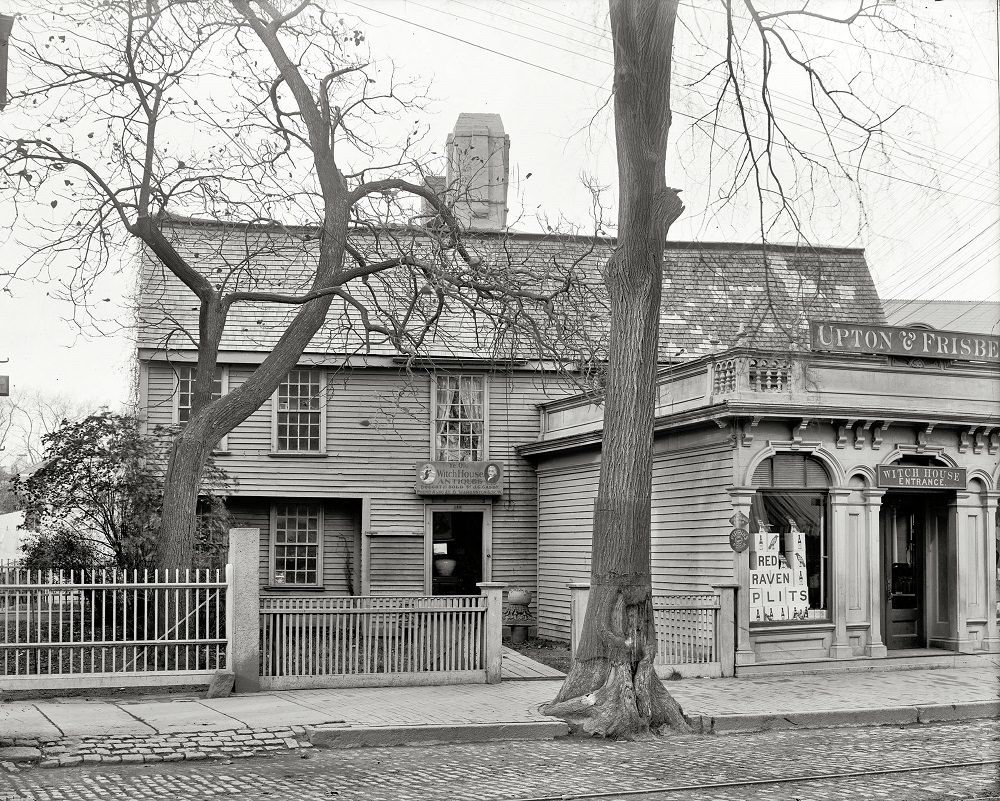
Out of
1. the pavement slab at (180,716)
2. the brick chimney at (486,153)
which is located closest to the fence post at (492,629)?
the pavement slab at (180,716)

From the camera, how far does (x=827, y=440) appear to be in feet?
58.5

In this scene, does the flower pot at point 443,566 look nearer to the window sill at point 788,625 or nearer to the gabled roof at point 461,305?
the gabled roof at point 461,305

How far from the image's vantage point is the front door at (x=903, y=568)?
18891 mm

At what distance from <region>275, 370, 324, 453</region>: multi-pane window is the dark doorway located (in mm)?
3230

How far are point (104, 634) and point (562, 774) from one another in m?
6.20

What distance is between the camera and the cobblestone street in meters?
8.67

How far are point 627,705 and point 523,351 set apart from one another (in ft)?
46.4

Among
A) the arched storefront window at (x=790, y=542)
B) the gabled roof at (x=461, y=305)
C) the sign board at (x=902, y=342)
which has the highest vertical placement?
the gabled roof at (x=461, y=305)

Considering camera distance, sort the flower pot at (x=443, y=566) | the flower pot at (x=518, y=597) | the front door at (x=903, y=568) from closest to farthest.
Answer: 1. the front door at (x=903, y=568)
2. the flower pot at (x=518, y=597)
3. the flower pot at (x=443, y=566)

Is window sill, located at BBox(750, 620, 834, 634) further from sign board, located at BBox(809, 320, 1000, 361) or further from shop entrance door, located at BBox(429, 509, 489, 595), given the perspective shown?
shop entrance door, located at BBox(429, 509, 489, 595)

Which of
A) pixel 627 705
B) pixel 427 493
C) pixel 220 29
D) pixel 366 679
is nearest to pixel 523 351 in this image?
pixel 427 493

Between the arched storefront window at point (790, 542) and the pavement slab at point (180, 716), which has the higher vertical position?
the arched storefront window at point (790, 542)

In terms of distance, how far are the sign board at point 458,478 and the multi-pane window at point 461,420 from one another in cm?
35

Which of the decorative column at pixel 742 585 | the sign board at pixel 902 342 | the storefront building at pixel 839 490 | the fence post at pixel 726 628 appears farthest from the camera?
the sign board at pixel 902 342
